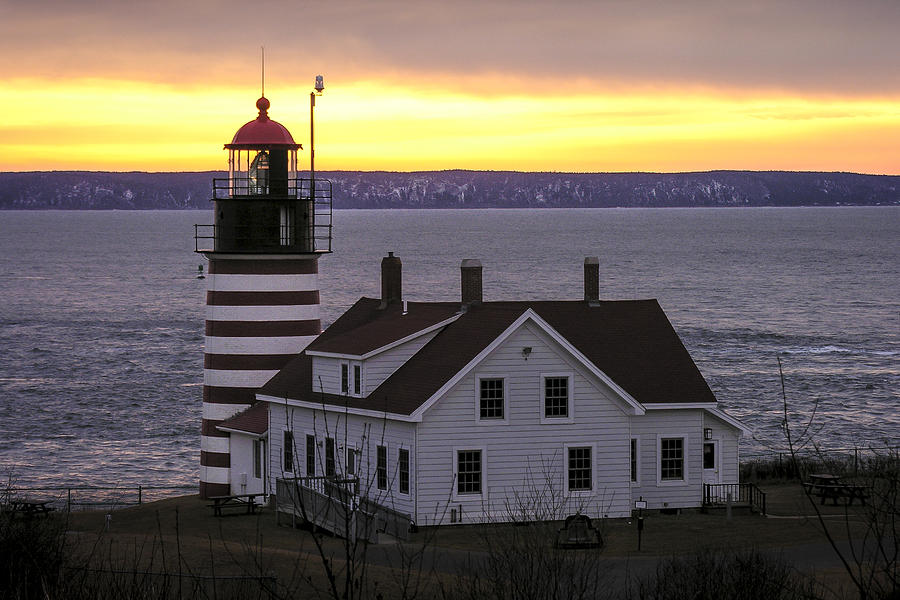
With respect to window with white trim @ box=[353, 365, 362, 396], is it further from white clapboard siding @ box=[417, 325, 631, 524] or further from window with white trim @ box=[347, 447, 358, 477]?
white clapboard siding @ box=[417, 325, 631, 524]

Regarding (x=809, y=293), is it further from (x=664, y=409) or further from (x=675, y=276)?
(x=664, y=409)

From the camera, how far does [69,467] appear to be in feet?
177

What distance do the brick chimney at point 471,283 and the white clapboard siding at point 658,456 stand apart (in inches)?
193

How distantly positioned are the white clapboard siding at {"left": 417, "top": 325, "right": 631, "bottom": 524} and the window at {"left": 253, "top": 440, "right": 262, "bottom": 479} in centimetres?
772

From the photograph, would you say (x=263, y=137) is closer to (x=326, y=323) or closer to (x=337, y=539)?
(x=337, y=539)

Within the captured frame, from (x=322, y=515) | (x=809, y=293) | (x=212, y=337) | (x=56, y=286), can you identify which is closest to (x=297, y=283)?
(x=212, y=337)

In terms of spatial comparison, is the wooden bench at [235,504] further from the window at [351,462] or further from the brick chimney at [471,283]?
the brick chimney at [471,283]

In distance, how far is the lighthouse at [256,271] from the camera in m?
39.6

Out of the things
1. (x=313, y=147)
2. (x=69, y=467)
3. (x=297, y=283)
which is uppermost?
(x=313, y=147)

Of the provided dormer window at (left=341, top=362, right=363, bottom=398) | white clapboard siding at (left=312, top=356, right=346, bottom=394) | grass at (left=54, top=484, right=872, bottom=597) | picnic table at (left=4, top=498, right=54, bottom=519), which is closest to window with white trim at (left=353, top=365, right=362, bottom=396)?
dormer window at (left=341, top=362, right=363, bottom=398)

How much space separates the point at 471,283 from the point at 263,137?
23.7 feet

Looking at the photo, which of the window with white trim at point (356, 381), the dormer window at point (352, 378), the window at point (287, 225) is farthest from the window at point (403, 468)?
the window at point (287, 225)

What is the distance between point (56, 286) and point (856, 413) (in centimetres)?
10535

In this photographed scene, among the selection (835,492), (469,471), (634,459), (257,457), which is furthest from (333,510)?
(835,492)
